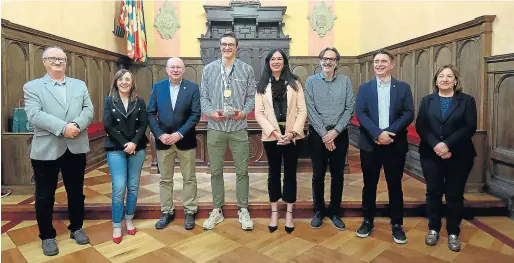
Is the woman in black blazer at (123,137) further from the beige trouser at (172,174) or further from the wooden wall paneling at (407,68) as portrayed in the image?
the wooden wall paneling at (407,68)

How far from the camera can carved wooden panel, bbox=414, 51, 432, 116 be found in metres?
5.02

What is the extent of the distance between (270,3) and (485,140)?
5.44 meters

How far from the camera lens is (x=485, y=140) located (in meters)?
3.69

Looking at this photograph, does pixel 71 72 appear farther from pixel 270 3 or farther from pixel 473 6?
pixel 473 6

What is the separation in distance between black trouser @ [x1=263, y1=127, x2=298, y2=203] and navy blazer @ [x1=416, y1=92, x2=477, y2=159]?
986 mm

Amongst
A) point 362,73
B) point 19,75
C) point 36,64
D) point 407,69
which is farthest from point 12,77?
point 362,73

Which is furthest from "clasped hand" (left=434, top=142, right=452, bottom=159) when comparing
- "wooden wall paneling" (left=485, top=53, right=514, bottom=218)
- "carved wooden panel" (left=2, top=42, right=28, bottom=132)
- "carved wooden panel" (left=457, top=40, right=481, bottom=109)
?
"carved wooden panel" (left=2, top=42, right=28, bottom=132)

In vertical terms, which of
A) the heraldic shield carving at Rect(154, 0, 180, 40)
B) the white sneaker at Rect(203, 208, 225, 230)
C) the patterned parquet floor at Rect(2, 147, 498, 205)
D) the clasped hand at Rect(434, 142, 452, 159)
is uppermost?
the heraldic shield carving at Rect(154, 0, 180, 40)

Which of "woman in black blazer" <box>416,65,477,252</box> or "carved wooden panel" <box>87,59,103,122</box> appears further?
"carved wooden panel" <box>87,59,103,122</box>

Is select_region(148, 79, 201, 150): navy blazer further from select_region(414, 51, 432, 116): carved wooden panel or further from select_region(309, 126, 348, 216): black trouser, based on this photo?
select_region(414, 51, 432, 116): carved wooden panel

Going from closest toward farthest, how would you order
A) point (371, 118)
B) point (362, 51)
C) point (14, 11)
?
point (371, 118)
point (14, 11)
point (362, 51)

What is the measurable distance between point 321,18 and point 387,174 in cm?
593

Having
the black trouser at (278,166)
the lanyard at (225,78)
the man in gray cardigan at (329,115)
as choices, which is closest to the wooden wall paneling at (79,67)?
the lanyard at (225,78)

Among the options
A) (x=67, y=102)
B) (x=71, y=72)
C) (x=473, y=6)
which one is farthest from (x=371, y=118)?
(x=71, y=72)
